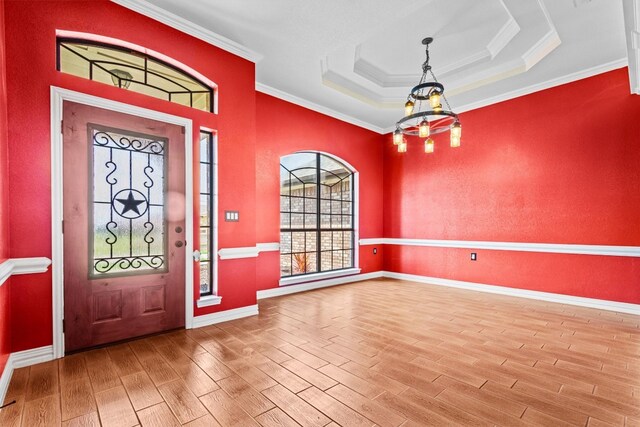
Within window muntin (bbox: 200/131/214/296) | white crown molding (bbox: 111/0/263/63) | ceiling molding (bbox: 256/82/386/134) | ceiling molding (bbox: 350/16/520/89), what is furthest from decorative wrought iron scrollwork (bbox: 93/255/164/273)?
ceiling molding (bbox: 350/16/520/89)

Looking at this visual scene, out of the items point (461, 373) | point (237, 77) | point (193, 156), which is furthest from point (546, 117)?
point (193, 156)

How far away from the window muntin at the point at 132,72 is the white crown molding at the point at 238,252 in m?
1.66

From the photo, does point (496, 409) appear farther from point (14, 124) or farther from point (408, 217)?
point (408, 217)

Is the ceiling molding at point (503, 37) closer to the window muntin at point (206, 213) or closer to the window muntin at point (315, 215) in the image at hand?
the window muntin at point (315, 215)

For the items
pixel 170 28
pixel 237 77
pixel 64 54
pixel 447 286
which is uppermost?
pixel 170 28

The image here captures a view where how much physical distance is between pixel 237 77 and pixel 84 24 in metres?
1.45

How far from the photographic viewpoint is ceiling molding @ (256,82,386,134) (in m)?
4.50

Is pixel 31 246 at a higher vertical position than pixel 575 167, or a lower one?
lower

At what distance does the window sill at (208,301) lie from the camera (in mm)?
3219

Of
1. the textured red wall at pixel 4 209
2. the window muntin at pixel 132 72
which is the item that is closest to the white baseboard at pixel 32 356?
the textured red wall at pixel 4 209

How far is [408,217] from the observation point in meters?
6.00

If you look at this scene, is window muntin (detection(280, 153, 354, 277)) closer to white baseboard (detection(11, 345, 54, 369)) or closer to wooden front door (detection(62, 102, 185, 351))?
wooden front door (detection(62, 102, 185, 351))

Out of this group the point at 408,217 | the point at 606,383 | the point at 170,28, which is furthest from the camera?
the point at 408,217

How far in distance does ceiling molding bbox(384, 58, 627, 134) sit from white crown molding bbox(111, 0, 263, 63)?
3680mm
